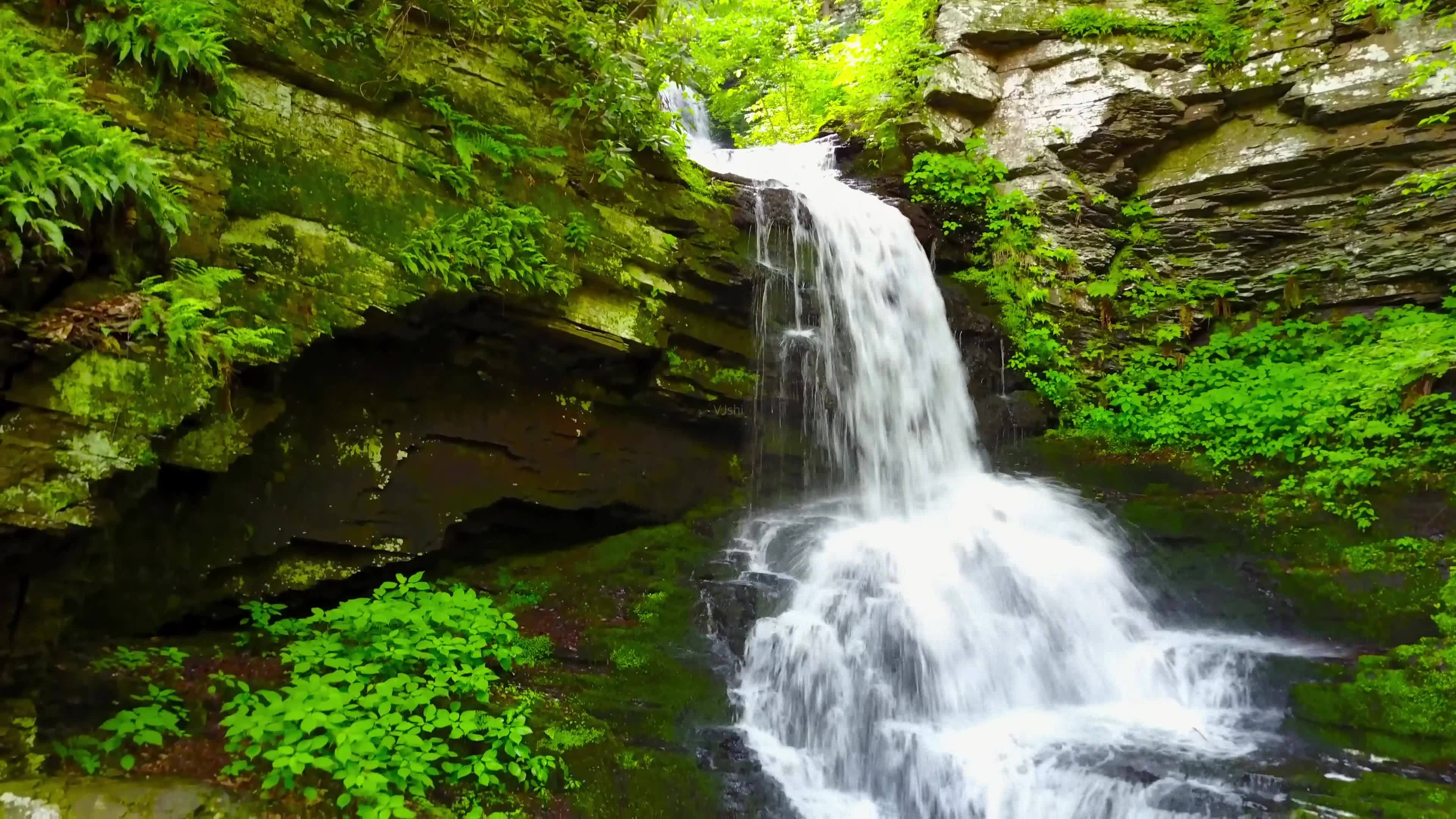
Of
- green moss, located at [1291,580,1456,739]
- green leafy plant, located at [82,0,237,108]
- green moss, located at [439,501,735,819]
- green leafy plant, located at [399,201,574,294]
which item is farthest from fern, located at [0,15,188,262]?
green moss, located at [1291,580,1456,739]

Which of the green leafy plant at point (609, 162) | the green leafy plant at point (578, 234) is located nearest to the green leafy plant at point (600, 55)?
the green leafy plant at point (609, 162)

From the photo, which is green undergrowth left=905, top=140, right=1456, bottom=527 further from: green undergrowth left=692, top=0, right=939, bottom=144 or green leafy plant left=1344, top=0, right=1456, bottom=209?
green undergrowth left=692, top=0, right=939, bottom=144

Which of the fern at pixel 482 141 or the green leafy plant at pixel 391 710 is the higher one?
the fern at pixel 482 141

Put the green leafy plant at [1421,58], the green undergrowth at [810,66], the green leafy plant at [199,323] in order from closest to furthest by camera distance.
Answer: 1. the green leafy plant at [199,323]
2. the green leafy plant at [1421,58]
3. the green undergrowth at [810,66]

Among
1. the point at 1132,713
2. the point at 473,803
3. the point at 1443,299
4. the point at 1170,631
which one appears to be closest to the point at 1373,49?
the point at 1443,299

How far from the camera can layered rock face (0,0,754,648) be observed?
3555mm

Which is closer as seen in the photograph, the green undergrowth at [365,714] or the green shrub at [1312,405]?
the green undergrowth at [365,714]

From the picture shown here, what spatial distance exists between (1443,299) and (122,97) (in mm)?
12405

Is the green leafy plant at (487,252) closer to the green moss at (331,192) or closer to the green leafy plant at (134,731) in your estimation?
the green moss at (331,192)

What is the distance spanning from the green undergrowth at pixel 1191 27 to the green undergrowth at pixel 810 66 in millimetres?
2220

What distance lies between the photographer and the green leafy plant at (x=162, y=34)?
13.7 feet

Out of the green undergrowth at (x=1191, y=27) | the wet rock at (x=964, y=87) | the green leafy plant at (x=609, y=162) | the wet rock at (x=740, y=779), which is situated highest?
the green undergrowth at (x=1191, y=27)

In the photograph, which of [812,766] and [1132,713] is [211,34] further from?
[1132,713]

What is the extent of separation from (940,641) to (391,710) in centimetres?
393
